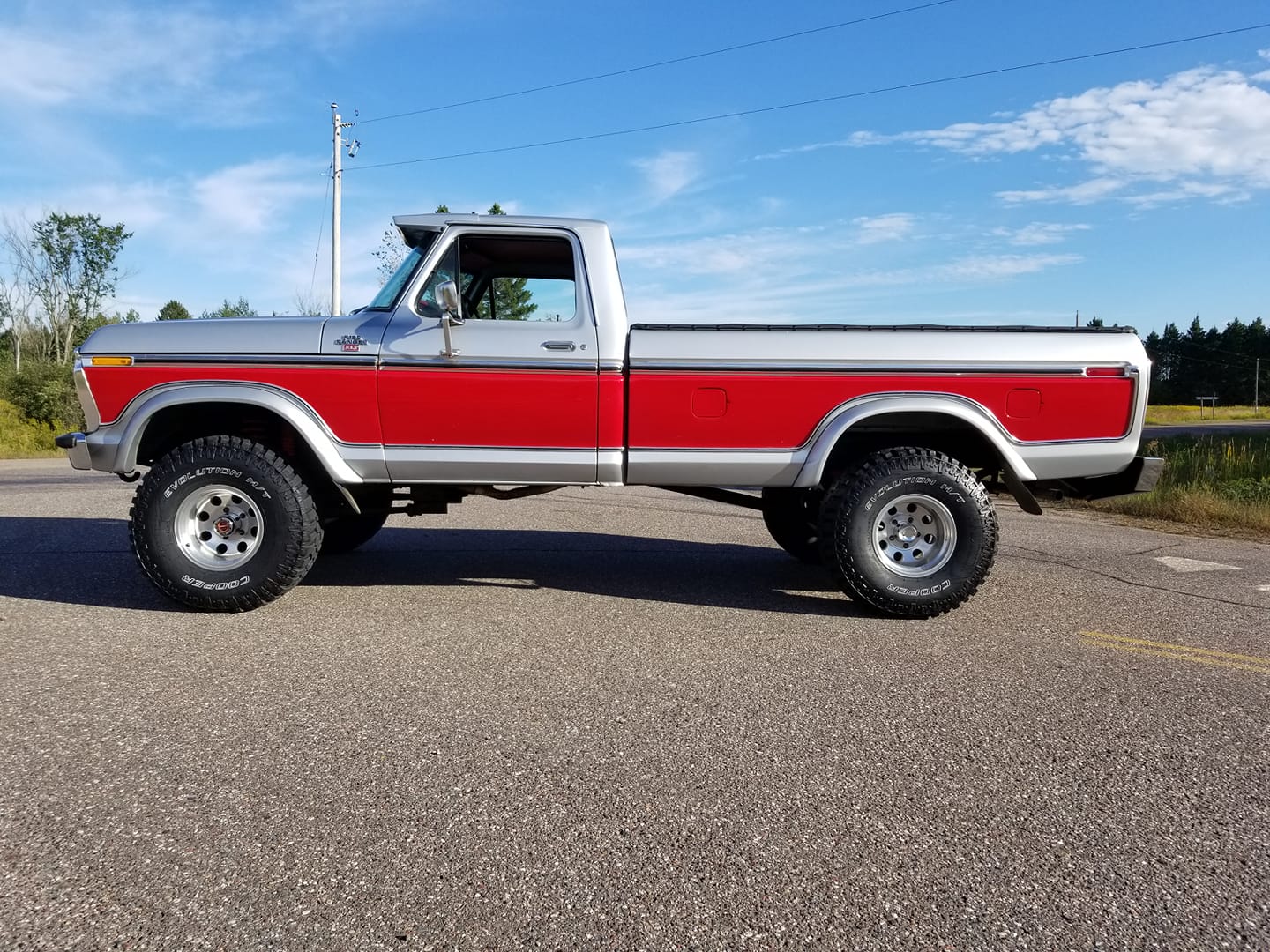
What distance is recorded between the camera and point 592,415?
4.98 meters

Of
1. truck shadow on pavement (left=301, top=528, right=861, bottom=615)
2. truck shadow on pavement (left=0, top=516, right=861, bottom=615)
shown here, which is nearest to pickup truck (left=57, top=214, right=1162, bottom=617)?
truck shadow on pavement (left=0, top=516, right=861, bottom=615)

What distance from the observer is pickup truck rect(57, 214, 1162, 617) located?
15.9ft

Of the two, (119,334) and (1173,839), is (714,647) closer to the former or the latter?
(1173,839)

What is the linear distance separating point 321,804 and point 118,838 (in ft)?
1.76

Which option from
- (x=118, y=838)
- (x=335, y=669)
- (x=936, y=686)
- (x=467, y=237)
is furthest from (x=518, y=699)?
(x=467, y=237)

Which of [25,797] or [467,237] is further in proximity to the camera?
[467,237]

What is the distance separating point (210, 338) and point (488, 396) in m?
1.60

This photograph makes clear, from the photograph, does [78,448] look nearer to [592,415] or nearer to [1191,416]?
[592,415]

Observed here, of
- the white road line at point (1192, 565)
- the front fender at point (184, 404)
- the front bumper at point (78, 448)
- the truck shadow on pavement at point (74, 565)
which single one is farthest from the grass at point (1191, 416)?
the front bumper at point (78, 448)

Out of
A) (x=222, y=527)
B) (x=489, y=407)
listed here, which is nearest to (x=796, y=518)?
(x=489, y=407)

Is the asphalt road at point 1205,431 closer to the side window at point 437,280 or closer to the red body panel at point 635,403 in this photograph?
the red body panel at point 635,403

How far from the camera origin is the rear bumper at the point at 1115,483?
201 inches

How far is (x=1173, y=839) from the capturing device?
2.50 meters

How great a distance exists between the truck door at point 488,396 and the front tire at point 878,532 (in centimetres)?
152
